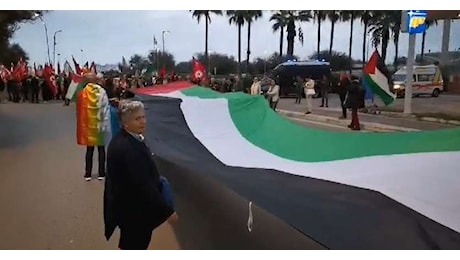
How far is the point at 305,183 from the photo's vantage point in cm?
295

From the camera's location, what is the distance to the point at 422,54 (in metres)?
50.2

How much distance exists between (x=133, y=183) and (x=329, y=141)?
2.12 meters

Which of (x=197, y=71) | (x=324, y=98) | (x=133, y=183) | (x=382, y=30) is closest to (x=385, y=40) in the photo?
(x=382, y=30)

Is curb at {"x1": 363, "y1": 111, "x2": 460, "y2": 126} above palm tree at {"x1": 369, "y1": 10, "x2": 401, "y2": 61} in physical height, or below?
below

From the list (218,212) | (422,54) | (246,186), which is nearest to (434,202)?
(246,186)

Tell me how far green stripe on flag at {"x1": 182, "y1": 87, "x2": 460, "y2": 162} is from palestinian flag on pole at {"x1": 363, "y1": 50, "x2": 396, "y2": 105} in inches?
355

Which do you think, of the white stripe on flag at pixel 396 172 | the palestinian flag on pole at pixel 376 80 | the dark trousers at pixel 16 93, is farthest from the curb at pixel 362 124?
the dark trousers at pixel 16 93

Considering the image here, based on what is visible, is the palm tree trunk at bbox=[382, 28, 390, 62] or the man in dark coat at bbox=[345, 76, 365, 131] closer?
the man in dark coat at bbox=[345, 76, 365, 131]

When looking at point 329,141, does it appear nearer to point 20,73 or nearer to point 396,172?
point 396,172

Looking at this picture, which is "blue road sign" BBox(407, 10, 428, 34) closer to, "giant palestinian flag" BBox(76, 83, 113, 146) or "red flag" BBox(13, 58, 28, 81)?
"giant palestinian flag" BBox(76, 83, 113, 146)

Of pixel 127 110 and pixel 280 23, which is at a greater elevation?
pixel 280 23

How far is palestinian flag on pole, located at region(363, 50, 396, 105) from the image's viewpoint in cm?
1418

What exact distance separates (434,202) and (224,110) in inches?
171

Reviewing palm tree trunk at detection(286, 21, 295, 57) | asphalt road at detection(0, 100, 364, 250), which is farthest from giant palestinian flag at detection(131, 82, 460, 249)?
palm tree trunk at detection(286, 21, 295, 57)
